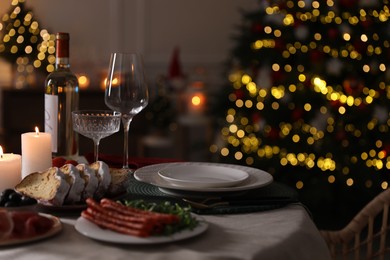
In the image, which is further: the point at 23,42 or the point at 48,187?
the point at 23,42

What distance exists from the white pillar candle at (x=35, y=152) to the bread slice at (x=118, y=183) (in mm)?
216

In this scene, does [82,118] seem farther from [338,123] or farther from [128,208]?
[338,123]

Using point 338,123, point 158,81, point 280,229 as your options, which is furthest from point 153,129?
point 280,229

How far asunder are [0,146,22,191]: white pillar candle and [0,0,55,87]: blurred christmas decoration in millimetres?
3883

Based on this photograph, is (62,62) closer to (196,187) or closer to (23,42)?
(196,187)

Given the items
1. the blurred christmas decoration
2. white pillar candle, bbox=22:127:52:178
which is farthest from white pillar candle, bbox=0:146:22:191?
the blurred christmas decoration

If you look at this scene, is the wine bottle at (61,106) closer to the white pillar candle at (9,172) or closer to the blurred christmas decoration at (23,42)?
the white pillar candle at (9,172)

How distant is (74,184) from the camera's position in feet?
3.76

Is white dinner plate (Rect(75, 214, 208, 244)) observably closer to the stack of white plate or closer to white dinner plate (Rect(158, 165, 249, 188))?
the stack of white plate

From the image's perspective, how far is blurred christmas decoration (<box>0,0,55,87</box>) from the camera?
5.07 meters

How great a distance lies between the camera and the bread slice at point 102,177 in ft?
3.93

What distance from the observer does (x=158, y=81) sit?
16.8 feet

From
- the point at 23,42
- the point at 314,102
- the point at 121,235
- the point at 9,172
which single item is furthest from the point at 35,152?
the point at 23,42

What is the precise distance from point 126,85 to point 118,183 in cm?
31
